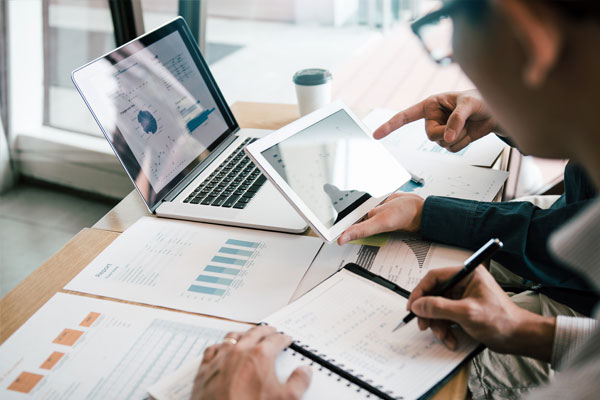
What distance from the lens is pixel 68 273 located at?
100 cm

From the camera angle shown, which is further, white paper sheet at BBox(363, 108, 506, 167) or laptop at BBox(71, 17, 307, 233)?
white paper sheet at BBox(363, 108, 506, 167)

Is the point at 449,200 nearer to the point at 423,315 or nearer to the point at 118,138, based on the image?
the point at 423,315

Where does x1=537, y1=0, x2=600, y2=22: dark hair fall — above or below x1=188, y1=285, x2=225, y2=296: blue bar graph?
above

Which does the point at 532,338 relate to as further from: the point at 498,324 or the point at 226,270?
the point at 226,270

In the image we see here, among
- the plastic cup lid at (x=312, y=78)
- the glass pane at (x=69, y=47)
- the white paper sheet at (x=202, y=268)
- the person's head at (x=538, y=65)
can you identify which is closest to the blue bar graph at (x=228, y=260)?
the white paper sheet at (x=202, y=268)

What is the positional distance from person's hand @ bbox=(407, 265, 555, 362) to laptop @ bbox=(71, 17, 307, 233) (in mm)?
363

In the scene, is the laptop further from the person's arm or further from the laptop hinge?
the person's arm

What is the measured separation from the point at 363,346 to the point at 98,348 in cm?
39

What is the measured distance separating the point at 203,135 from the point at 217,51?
75.3 inches

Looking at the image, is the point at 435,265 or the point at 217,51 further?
the point at 217,51

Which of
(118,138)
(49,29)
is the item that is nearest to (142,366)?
(118,138)

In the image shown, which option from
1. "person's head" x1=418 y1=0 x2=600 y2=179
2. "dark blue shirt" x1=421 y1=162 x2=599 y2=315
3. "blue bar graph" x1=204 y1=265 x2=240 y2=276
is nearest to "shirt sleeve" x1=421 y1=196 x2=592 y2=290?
"dark blue shirt" x1=421 y1=162 x2=599 y2=315

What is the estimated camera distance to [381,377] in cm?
72

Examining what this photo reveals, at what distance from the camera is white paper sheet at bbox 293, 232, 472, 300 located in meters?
0.93
